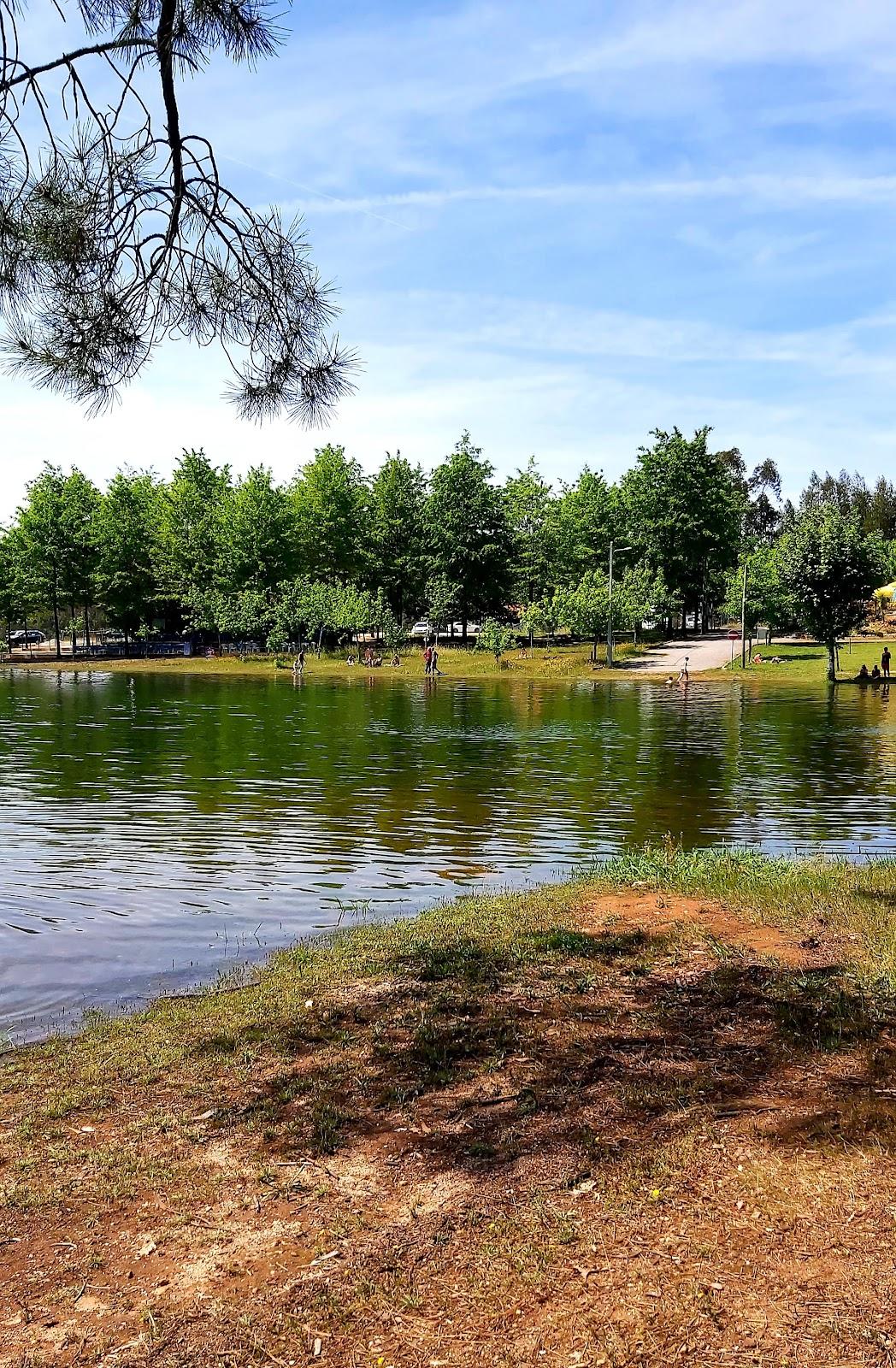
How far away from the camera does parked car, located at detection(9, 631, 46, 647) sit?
10556 centimetres

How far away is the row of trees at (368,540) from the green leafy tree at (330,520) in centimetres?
14

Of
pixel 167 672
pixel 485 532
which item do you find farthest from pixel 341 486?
pixel 167 672

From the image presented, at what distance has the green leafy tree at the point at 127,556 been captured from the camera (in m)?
86.2

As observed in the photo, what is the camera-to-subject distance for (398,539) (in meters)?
87.1

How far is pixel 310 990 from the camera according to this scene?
24.4 ft

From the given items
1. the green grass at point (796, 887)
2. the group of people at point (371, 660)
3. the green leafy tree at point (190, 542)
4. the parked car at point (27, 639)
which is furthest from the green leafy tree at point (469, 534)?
the green grass at point (796, 887)

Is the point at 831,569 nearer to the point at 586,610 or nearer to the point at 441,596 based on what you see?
the point at 586,610

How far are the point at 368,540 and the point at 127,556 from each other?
22695 mm

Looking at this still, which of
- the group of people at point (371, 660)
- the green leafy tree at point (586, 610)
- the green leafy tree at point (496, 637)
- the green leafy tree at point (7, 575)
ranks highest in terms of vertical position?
the green leafy tree at point (7, 575)

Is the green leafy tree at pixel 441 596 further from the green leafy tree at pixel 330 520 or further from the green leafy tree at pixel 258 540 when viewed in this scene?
the green leafy tree at pixel 258 540

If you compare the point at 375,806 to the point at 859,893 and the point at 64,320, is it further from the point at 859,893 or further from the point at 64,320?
the point at 64,320

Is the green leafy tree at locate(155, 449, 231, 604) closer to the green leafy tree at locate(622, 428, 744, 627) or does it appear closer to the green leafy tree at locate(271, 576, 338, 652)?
the green leafy tree at locate(271, 576, 338, 652)

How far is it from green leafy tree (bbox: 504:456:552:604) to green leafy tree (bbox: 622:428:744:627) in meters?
8.08

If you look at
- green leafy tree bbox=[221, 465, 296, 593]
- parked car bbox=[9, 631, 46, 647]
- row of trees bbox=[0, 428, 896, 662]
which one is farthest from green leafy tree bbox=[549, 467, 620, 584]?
parked car bbox=[9, 631, 46, 647]
